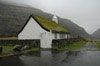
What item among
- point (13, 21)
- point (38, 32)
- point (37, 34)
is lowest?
point (37, 34)

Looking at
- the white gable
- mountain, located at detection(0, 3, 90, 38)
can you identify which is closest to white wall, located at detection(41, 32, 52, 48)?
the white gable

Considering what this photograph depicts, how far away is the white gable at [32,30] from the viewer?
24828 millimetres

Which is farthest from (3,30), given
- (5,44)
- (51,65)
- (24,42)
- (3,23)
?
(51,65)

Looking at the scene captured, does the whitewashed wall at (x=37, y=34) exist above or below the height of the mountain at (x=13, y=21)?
below

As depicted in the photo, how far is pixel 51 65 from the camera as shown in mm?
9359

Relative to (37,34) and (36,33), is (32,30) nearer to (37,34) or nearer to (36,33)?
(36,33)

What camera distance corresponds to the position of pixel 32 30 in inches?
1007

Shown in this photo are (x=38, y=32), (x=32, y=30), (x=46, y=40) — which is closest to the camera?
(x=46, y=40)

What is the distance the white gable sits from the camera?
24828 millimetres

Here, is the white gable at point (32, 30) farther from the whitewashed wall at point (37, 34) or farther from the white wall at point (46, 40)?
the white wall at point (46, 40)

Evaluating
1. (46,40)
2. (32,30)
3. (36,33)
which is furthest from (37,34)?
(46,40)

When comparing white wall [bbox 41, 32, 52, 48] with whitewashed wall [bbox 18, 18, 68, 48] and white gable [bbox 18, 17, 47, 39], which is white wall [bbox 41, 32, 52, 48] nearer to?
Answer: whitewashed wall [bbox 18, 18, 68, 48]

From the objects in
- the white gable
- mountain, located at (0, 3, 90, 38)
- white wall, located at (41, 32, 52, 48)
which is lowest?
white wall, located at (41, 32, 52, 48)

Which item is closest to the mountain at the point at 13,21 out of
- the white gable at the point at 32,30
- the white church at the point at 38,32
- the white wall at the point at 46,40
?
the white gable at the point at 32,30
